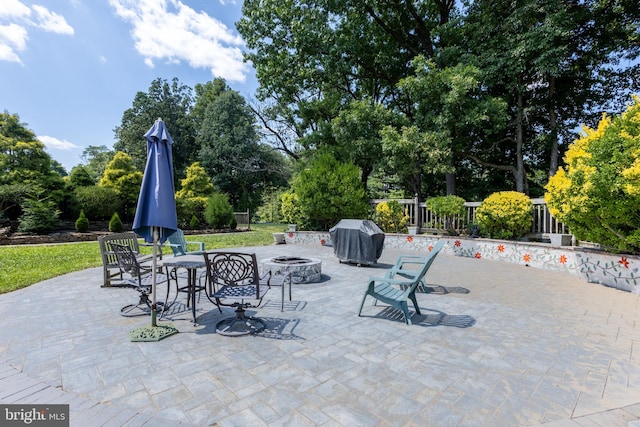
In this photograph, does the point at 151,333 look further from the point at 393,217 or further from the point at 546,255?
the point at 393,217

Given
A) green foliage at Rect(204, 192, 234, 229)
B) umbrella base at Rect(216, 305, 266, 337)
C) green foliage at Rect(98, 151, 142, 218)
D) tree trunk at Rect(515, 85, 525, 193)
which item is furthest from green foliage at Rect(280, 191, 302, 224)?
green foliage at Rect(98, 151, 142, 218)

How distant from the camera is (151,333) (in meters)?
3.31

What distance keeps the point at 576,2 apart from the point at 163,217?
1616 centimetres

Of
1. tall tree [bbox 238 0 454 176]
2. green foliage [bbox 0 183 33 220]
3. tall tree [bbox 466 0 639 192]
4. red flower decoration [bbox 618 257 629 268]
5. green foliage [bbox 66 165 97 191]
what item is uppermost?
tall tree [bbox 238 0 454 176]

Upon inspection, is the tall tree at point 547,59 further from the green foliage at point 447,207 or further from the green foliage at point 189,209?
the green foliage at point 189,209

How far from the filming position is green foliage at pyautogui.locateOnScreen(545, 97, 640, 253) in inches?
199

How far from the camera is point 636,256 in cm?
527

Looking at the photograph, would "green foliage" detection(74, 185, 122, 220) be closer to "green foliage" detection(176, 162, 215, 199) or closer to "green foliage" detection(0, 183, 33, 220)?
"green foliage" detection(0, 183, 33, 220)

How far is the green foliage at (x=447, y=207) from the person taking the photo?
33.6 feet

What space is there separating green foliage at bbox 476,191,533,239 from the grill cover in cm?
406

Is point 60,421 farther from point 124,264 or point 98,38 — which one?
point 98,38

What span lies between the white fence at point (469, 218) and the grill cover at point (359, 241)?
470cm

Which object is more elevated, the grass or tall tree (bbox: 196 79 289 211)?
tall tree (bbox: 196 79 289 211)

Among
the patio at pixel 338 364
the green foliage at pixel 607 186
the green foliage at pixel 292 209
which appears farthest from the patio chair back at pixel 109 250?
the green foliage at pixel 607 186
